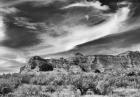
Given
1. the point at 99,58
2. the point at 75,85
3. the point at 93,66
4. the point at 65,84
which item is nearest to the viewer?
the point at 75,85

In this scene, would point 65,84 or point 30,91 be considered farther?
point 65,84

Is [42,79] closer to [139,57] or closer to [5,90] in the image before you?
[5,90]

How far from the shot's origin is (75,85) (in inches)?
1030

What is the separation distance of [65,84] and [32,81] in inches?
174

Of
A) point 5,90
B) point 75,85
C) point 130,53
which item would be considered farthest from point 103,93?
point 130,53

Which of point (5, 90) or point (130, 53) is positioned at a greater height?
point (130, 53)

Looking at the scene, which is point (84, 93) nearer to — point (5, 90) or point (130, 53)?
point (5, 90)

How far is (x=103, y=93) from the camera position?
23.4 meters

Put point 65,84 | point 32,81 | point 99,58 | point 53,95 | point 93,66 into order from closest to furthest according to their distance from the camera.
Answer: point 53,95 < point 65,84 < point 32,81 < point 93,66 < point 99,58

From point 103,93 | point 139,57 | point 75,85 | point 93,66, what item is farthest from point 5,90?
point 139,57

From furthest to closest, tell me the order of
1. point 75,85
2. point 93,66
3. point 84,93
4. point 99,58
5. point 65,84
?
point 99,58, point 93,66, point 65,84, point 75,85, point 84,93

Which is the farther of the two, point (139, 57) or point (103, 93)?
point (139, 57)

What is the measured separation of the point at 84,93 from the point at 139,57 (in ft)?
519

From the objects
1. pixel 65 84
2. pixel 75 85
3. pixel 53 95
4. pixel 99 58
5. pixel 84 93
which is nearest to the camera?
pixel 53 95
